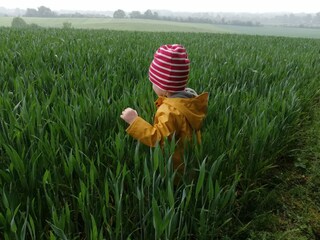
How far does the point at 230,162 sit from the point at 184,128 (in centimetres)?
29

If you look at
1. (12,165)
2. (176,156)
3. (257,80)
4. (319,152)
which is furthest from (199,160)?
(257,80)

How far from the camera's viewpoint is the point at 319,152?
7.93ft

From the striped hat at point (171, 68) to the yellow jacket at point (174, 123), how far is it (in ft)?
0.21

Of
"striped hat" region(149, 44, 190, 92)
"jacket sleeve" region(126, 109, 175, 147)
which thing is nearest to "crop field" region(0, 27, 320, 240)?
"jacket sleeve" region(126, 109, 175, 147)

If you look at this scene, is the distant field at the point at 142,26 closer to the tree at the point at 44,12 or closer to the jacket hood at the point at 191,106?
the tree at the point at 44,12

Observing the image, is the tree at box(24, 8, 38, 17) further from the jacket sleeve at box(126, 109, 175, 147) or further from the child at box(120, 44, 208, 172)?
the jacket sleeve at box(126, 109, 175, 147)

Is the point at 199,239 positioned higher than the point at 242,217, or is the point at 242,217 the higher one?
the point at 199,239

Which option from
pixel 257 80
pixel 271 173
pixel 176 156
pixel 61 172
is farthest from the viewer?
pixel 257 80

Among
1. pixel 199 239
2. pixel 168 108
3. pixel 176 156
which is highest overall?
pixel 168 108

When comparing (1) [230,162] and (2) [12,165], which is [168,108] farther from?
(2) [12,165]

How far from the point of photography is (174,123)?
1497mm

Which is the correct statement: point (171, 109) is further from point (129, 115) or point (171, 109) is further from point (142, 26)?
point (142, 26)

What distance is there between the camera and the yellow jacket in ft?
4.71

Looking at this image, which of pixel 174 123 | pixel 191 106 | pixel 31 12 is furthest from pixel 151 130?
pixel 31 12
